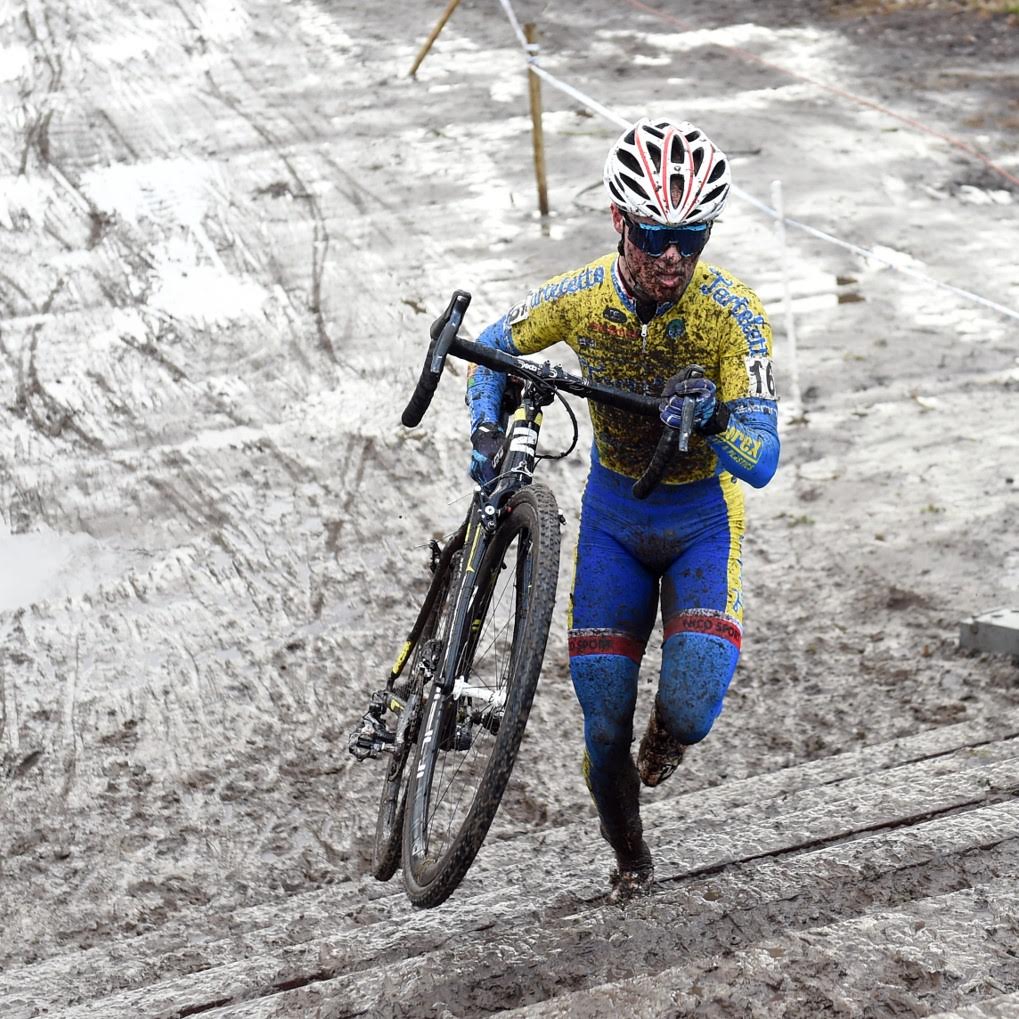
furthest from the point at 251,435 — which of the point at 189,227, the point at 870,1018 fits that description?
the point at 870,1018


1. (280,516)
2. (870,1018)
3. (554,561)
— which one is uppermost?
(554,561)

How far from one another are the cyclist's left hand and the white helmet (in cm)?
57

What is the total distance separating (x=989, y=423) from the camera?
28.6 ft

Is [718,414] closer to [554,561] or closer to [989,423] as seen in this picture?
[554,561]

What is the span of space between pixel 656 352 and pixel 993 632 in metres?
2.79

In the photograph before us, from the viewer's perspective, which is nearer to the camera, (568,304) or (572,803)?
(568,304)

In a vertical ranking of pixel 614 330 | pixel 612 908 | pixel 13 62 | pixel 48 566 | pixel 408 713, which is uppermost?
pixel 614 330

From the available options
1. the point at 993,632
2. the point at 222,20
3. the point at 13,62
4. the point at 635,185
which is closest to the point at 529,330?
the point at 635,185

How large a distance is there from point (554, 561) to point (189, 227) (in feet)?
28.2

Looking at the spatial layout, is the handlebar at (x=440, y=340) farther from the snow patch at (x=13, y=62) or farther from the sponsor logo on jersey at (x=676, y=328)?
the snow patch at (x=13, y=62)

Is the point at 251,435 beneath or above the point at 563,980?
beneath

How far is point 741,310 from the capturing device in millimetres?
4336

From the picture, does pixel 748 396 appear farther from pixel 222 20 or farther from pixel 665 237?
pixel 222 20

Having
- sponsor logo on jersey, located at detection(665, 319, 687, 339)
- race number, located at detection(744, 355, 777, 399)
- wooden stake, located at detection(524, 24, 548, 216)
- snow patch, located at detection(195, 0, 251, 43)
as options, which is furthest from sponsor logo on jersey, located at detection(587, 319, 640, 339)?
snow patch, located at detection(195, 0, 251, 43)
